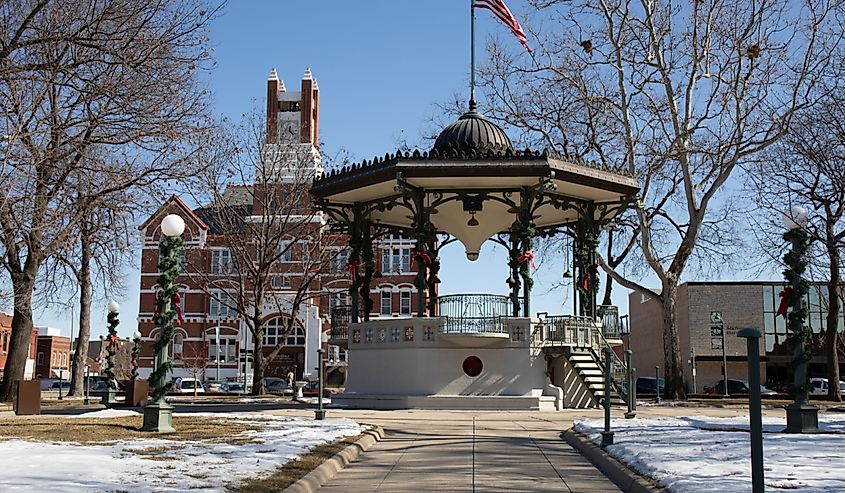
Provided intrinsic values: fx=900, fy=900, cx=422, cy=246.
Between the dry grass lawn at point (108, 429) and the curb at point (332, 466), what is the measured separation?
6.09 feet

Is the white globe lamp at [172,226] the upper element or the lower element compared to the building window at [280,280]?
lower

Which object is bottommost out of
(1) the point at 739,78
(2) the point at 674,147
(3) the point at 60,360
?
(3) the point at 60,360

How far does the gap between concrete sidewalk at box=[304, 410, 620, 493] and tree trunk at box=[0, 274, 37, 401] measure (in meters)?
12.0

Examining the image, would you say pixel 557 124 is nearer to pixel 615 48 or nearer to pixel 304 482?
pixel 615 48

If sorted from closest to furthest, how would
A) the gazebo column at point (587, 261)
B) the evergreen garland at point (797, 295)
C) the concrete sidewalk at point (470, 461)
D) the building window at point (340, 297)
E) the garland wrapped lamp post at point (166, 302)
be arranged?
the concrete sidewalk at point (470, 461)
the evergreen garland at point (797, 295)
the garland wrapped lamp post at point (166, 302)
the gazebo column at point (587, 261)
the building window at point (340, 297)

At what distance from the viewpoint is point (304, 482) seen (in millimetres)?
9758

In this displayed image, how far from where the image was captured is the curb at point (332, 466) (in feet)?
31.6

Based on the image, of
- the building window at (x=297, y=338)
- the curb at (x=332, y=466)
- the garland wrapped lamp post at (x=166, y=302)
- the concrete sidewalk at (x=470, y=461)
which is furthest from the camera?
the building window at (x=297, y=338)

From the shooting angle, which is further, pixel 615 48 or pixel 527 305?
pixel 615 48

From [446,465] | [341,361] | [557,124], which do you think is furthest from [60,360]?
[446,465]

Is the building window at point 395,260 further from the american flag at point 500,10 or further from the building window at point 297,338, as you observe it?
the american flag at point 500,10

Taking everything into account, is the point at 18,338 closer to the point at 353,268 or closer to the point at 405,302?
the point at 353,268

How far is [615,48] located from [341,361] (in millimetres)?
46712

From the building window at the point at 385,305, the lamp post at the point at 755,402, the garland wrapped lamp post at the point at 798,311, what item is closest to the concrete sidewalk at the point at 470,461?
the lamp post at the point at 755,402
